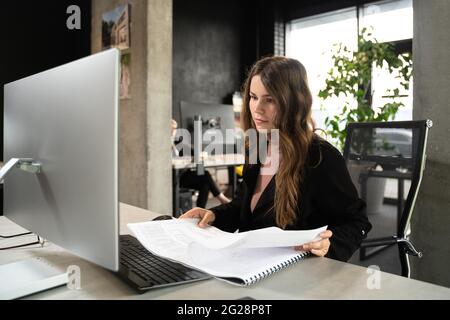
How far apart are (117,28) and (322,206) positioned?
3455 millimetres

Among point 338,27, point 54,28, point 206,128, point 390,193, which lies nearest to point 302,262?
point 390,193

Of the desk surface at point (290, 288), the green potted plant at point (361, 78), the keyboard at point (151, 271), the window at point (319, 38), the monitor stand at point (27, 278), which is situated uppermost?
the window at point (319, 38)

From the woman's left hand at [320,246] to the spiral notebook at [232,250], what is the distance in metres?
0.02

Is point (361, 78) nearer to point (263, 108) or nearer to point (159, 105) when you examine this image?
point (159, 105)

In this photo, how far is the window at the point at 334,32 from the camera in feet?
17.8

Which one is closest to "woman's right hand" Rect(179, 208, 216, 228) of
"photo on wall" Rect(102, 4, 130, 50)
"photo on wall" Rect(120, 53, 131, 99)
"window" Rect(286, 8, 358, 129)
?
"photo on wall" Rect(120, 53, 131, 99)

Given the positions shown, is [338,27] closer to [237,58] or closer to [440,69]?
[237,58]

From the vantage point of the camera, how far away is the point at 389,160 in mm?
1601

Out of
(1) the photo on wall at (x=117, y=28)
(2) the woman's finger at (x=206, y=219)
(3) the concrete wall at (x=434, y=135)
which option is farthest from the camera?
(1) the photo on wall at (x=117, y=28)

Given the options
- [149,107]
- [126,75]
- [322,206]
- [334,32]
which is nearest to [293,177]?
[322,206]

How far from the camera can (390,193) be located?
1.52m

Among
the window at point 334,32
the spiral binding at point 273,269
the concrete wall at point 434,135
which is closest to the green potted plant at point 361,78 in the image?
the window at point 334,32

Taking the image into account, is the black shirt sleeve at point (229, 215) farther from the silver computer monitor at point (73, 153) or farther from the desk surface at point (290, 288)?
the silver computer monitor at point (73, 153)
